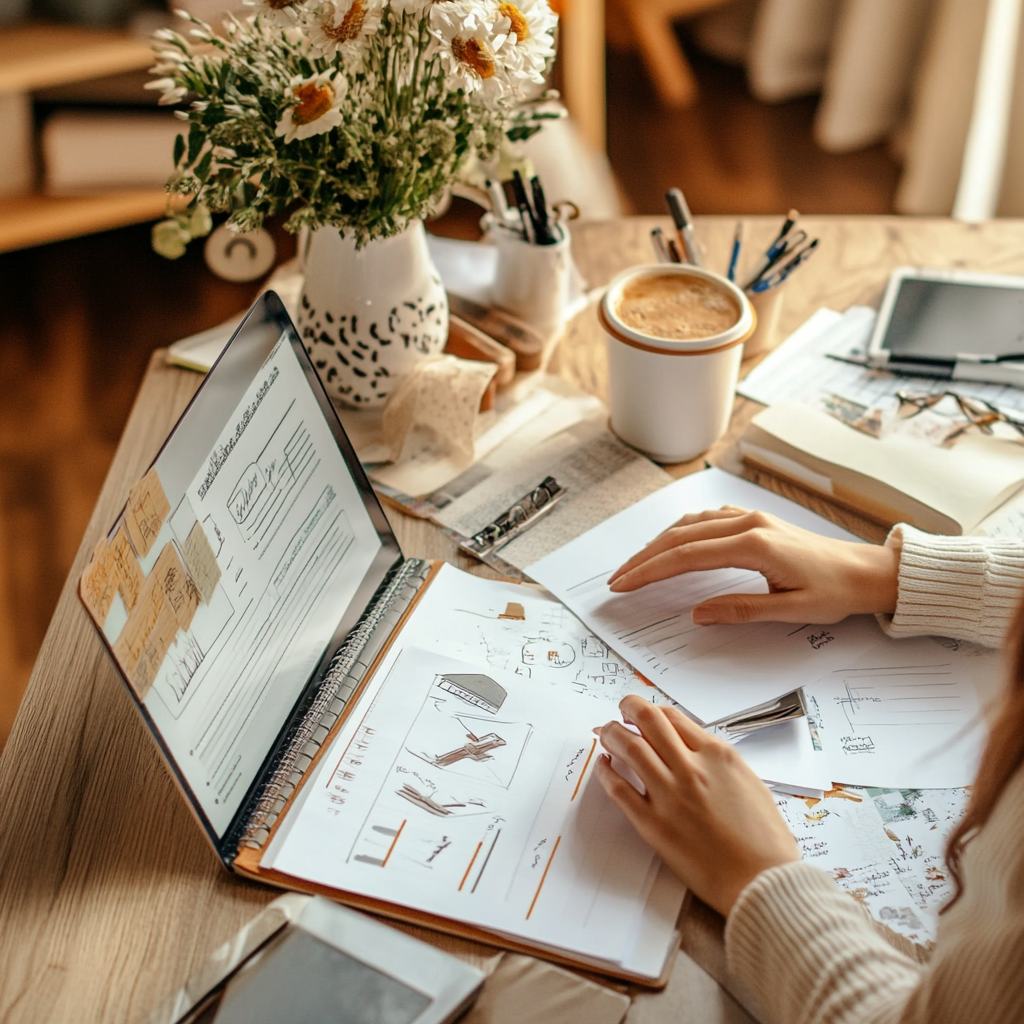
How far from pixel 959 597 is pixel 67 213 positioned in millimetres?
1903

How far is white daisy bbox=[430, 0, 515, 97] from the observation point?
0.75 meters

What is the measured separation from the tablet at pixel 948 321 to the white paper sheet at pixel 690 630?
269 mm

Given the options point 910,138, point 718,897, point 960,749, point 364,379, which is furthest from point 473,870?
point 910,138

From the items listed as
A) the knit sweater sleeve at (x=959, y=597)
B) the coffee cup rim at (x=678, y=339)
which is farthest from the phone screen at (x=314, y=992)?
the coffee cup rim at (x=678, y=339)

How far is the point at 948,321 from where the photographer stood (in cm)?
110

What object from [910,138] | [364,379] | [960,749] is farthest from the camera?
[910,138]

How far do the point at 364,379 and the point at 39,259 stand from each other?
1690 millimetres

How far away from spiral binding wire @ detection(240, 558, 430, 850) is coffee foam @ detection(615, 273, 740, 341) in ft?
1.03

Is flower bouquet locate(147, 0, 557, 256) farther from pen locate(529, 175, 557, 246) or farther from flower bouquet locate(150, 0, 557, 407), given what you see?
pen locate(529, 175, 557, 246)

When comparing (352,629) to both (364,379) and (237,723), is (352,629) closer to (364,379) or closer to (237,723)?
(237,723)

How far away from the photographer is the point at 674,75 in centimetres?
290

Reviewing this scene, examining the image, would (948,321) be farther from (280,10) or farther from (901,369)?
(280,10)

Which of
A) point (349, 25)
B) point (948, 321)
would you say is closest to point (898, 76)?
point (948, 321)

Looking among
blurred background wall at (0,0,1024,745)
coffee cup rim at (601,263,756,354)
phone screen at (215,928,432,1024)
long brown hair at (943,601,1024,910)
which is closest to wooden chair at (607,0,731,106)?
blurred background wall at (0,0,1024,745)
